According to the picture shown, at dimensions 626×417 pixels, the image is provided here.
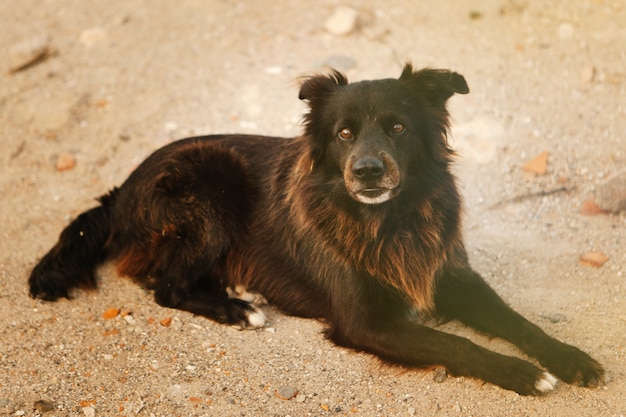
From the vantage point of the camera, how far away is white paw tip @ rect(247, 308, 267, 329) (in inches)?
182

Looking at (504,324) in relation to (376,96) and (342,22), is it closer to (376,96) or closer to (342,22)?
(376,96)

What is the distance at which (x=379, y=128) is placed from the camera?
4125 millimetres

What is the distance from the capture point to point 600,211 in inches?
215

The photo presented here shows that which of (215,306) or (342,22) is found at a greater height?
(342,22)

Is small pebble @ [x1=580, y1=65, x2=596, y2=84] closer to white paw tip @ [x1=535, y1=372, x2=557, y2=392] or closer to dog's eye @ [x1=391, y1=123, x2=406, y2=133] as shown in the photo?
dog's eye @ [x1=391, y1=123, x2=406, y2=133]

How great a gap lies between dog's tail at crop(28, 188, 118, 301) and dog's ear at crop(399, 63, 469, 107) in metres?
2.41

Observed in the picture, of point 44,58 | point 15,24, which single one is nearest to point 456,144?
point 44,58

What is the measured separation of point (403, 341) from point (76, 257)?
2.42 m

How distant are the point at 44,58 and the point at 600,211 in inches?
228

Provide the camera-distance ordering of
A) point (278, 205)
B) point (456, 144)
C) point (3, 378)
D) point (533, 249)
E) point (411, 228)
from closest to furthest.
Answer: point (3, 378) → point (411, 228) → point (278, 205) → point (533, 249) → point (456, 144)

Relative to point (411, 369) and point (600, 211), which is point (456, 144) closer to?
point (600, 211)

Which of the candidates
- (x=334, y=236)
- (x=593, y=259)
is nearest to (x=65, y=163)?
(x=334, y=236)

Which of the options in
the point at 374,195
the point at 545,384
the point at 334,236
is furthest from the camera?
the point at 334,236

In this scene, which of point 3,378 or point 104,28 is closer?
point 3,378
